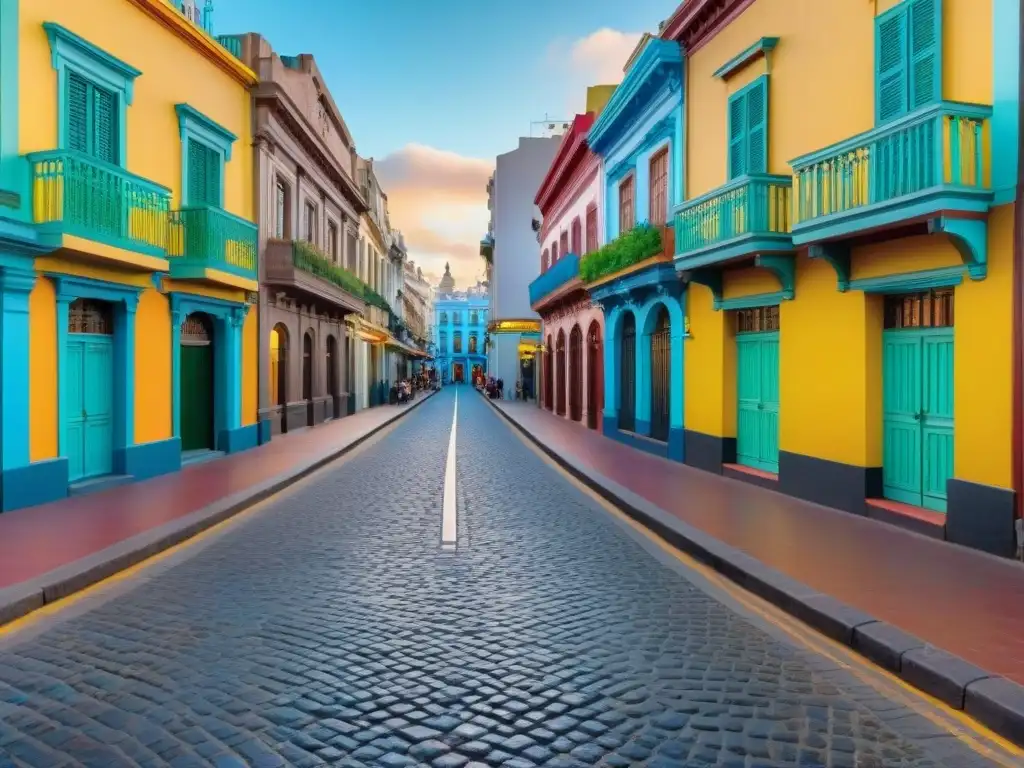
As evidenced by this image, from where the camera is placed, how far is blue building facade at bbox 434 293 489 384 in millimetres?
112500

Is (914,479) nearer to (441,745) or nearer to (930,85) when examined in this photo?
(930,85)

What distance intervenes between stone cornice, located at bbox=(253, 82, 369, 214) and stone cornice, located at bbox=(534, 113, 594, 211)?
747 cm

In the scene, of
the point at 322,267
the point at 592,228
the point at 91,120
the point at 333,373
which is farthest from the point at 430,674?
the point at 333,373

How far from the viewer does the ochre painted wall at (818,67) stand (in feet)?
24.3

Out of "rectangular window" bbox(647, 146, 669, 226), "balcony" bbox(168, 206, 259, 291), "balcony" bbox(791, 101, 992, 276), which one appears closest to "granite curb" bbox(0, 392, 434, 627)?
"balcony" bbox(168, 206, 259, 291)

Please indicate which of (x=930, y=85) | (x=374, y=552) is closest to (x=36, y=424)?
(x=374, y=552)

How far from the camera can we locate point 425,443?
749 inches

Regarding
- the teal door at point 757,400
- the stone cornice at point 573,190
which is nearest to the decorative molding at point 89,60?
the teal door at point 757,400

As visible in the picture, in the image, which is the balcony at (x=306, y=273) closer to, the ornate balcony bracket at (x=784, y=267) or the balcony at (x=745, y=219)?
the balcony at (x=745, y=219)

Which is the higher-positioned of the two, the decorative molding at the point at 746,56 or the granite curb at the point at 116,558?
the decorative molding at the point at 746,56

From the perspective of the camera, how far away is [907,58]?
8.07m

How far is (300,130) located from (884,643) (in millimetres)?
19223

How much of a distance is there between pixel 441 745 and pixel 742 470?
9.34 metres

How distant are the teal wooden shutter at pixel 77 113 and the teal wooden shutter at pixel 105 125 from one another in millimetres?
142
